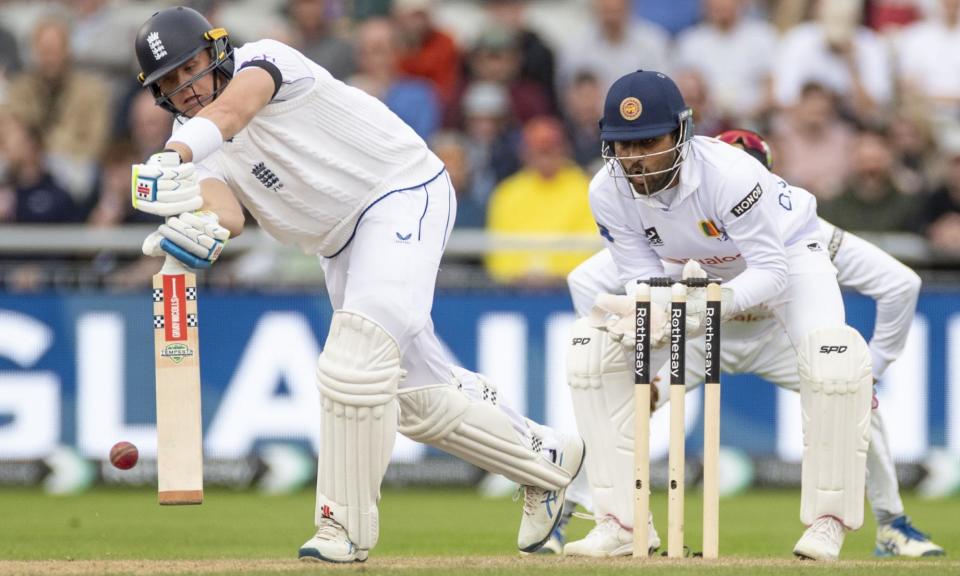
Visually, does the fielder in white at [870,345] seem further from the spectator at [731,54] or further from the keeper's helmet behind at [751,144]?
the spectator at [731,54]

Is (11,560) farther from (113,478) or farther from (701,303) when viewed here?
Answer: (113,478)

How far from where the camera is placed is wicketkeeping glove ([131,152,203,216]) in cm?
607

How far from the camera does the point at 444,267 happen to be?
11742mm

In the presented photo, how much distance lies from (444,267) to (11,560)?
502cm

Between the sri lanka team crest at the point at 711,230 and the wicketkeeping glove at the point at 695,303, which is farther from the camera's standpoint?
the sri lanka team crest at the point at 711,230

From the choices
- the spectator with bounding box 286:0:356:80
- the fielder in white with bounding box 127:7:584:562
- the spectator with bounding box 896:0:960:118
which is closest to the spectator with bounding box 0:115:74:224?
the spectator with bounding box 286:0:356:80

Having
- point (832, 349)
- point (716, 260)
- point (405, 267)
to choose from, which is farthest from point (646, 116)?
point (832, 349)

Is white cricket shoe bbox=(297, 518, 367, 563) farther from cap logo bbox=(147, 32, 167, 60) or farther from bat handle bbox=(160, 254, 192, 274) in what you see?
cap logo bbox=(147, 32, 167, 60)

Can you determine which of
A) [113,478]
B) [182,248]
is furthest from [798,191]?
[113,478]

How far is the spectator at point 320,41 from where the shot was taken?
13.7m

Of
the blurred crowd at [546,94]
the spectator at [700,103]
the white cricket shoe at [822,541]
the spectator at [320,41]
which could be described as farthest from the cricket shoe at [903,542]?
the spectator at [320,41]

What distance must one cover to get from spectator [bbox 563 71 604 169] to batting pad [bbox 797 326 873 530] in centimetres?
610

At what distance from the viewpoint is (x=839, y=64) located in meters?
13.5

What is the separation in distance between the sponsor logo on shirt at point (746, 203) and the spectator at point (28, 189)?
6650 mm
